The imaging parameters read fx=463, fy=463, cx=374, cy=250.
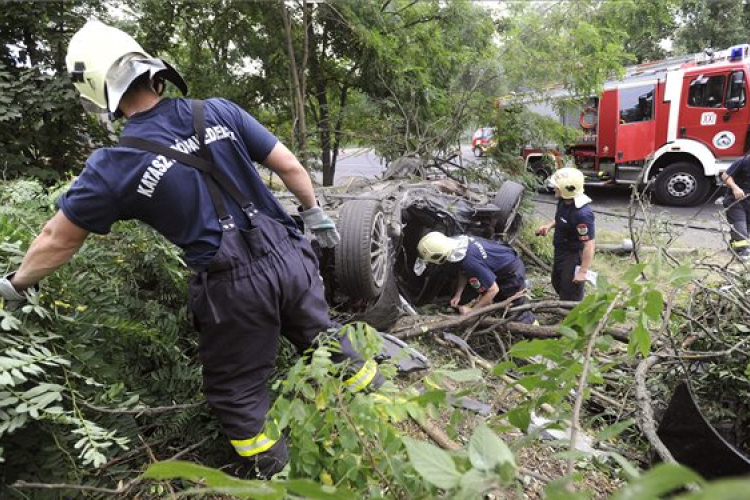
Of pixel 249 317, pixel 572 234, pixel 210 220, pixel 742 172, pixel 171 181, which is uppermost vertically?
pixel 171 181

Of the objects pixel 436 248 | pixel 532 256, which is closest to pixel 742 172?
pixel 532 256

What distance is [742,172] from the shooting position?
532 cm

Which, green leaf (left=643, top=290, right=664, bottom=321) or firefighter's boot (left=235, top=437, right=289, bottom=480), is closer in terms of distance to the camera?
green leaf (left=643, top=290, right=664, bottom=321)

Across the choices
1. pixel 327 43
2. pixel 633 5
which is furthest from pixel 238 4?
pixel 633 5

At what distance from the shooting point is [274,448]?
6.24 ft

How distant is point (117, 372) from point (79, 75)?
1114 millimetres

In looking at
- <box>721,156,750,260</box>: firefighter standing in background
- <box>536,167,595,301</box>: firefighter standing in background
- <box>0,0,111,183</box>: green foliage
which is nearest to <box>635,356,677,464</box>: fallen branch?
<box>536,167,595,301</box>: firefighter standing in background

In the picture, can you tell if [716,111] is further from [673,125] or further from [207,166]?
[207,166]

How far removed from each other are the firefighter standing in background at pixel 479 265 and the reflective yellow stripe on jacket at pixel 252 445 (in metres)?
2.09

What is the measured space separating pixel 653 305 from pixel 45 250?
178 cm

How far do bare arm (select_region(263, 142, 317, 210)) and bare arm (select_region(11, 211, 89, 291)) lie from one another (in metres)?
0.78

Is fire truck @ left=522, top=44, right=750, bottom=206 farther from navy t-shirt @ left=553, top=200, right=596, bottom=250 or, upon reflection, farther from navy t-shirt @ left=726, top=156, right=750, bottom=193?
navy t-shirt @ left=553, top=200, right=596, bottom=250

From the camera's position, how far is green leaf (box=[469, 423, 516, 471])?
0.63 meters

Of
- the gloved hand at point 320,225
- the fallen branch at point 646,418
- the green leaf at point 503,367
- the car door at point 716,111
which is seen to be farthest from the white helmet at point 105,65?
the car door at point 716,111
